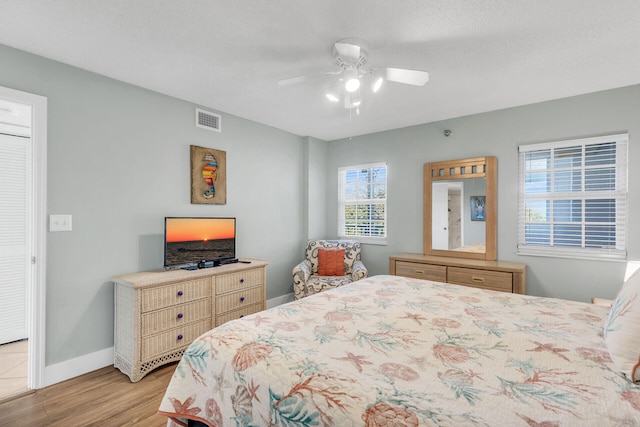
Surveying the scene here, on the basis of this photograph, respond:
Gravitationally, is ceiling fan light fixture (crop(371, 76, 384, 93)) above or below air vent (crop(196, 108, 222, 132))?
below

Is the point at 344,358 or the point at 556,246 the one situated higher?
the point at 556,246

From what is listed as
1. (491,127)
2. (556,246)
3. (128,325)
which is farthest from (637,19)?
(128,325)

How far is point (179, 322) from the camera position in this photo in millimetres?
2682

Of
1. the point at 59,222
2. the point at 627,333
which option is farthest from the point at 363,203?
the point at 627,333

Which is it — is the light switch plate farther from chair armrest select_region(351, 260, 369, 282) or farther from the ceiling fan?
chair armrest select_region(351, 260, 369, 282)

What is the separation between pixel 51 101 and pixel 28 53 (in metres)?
0.34

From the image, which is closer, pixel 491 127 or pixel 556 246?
pixel 556 246

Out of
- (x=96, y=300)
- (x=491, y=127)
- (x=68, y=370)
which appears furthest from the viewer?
(x=491, y=127)

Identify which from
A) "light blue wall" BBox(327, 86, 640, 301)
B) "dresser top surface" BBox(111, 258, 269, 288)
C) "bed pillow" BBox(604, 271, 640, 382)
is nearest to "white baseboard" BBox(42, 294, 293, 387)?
"dresser top surface" BBox(111, 258, 269, 288)

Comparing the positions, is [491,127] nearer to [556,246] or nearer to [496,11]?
[556,246]

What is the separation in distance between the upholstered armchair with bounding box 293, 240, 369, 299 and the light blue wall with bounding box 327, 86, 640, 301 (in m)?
0.40

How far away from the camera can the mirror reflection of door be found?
3.68 m

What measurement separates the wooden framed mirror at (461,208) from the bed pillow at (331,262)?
1.11 meters

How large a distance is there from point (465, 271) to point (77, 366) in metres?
3.63
